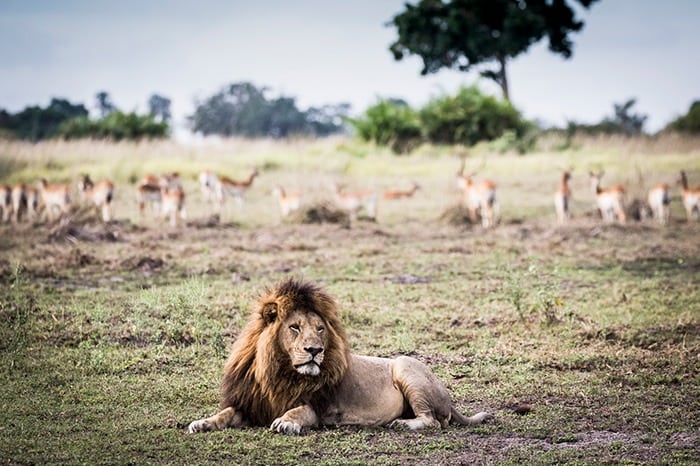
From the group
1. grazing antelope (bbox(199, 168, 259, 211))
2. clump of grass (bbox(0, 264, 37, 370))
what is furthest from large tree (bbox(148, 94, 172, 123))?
clump of grass (bbox(0, 264, 37, 370))

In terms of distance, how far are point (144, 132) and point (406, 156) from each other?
1191 centimetres

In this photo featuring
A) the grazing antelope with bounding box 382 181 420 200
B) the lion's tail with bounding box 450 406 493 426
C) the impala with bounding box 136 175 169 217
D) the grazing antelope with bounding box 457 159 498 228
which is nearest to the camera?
the lion's tail with bounding box 450 406 493 426

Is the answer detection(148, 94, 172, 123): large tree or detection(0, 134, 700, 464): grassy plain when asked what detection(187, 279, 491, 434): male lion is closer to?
detection(0, 134, 700, 464): grassy plain

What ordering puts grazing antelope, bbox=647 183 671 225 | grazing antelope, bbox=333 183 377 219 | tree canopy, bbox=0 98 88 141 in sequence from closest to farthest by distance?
grazing antelope, bbox=647 183 671 225 → grazing antelope, bbox=333 183 377 219 → tree canopy, bbox=0 98 88 141

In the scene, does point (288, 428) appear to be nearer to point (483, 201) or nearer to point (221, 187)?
point (483, 201)

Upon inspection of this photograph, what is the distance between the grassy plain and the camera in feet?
20.4

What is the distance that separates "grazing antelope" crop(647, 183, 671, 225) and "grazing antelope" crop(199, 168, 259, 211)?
9623mm

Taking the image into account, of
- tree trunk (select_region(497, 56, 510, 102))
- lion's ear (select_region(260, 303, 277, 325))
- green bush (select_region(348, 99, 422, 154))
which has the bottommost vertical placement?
lion's ear (select_region(260, 303, 277, 325))

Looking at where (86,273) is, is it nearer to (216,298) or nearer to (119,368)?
(216,298)

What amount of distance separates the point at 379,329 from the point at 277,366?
409 cm

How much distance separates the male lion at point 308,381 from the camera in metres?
6.31

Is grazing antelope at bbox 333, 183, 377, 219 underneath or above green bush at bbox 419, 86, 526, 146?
underneath

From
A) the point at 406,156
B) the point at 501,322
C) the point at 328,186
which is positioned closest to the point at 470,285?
the point at 501,322

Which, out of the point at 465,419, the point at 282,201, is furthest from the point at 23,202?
the point at 465,419
